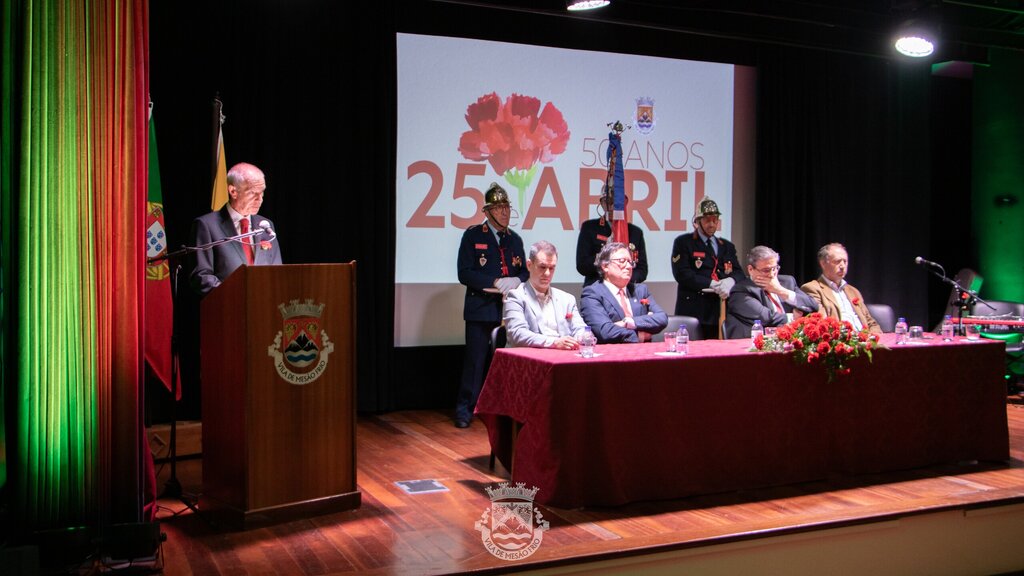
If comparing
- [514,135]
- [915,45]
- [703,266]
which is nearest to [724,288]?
[703,266]

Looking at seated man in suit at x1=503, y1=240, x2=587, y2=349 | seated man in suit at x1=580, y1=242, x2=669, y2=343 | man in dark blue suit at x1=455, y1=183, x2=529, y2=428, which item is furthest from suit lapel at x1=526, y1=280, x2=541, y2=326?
man in dark blue suit at x1=455, y1=183, x2=529, y2=428

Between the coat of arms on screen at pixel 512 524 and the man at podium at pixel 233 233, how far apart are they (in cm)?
151

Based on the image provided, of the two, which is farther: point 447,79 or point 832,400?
point 447,79

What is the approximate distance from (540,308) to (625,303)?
639 millimetres

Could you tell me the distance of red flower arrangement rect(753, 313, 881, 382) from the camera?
14.3ft

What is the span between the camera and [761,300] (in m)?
5.55

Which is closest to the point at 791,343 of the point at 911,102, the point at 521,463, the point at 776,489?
the point at 776,489

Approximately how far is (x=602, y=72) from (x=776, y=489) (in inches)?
145

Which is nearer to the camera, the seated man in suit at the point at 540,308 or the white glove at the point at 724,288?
the seated man in suit at the point at 540,308

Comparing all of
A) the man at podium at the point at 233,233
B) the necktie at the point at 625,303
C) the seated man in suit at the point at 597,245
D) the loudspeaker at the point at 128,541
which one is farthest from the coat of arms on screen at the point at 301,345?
the seated man in suit at the point at 597,245

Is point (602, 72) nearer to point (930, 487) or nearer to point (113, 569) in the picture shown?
point (930, 487)

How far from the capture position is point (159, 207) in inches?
188

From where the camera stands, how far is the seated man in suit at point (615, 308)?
5012mm

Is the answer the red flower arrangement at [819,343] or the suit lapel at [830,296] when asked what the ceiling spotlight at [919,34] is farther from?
the red flower arrangement at [819,343]
